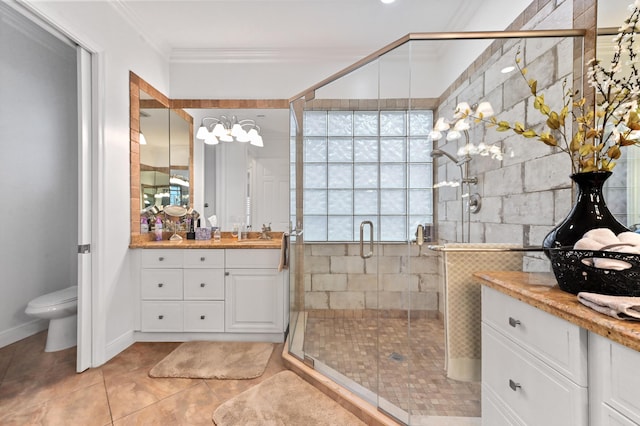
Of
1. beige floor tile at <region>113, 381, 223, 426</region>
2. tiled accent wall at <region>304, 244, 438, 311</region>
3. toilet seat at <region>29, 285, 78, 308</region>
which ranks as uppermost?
tiled accent wall at <region>304, 244, 438, 311</region>

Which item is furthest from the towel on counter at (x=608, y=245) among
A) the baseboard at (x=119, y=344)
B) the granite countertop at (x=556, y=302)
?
the baseboard at (x=119, y=344)

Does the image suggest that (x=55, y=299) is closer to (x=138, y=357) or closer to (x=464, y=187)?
(x=138, y=357)

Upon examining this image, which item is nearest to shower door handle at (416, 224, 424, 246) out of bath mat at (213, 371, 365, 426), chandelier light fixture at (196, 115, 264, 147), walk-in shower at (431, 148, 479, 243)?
walk-in shower at (431, 148, 479, 243)

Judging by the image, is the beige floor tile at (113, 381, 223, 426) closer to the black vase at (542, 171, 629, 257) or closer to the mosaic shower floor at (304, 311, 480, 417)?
the mosaic shower floor at (304, 311, 480, 417)

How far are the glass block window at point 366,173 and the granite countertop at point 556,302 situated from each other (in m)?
0.55

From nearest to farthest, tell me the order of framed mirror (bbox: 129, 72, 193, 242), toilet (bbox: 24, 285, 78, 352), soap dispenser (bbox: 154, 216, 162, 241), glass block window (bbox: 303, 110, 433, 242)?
1. glass block window (bbox: 303, 110, 433, 242)
2. toilet (bbox: 24, 285, 78, 352)
3. framed mirror (bbox: 129, 72, 193, 242)
4. soap dispenser (bbox: 154, 216, 162, 241)

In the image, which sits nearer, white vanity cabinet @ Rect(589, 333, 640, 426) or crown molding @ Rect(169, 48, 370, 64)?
white vanity cabinet @ Rect(589, 333, 640, 426)

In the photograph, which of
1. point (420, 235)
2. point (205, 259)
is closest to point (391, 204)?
point (420, 235)

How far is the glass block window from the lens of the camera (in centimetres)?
167

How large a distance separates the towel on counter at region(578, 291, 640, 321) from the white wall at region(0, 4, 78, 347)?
3.16m

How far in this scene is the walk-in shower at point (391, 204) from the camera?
4.91 feet

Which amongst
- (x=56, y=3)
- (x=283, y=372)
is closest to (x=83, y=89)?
(x=56, y=3)

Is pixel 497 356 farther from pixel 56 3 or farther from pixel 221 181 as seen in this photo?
pixel 56 3

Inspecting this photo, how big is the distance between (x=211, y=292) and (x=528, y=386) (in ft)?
7.37
